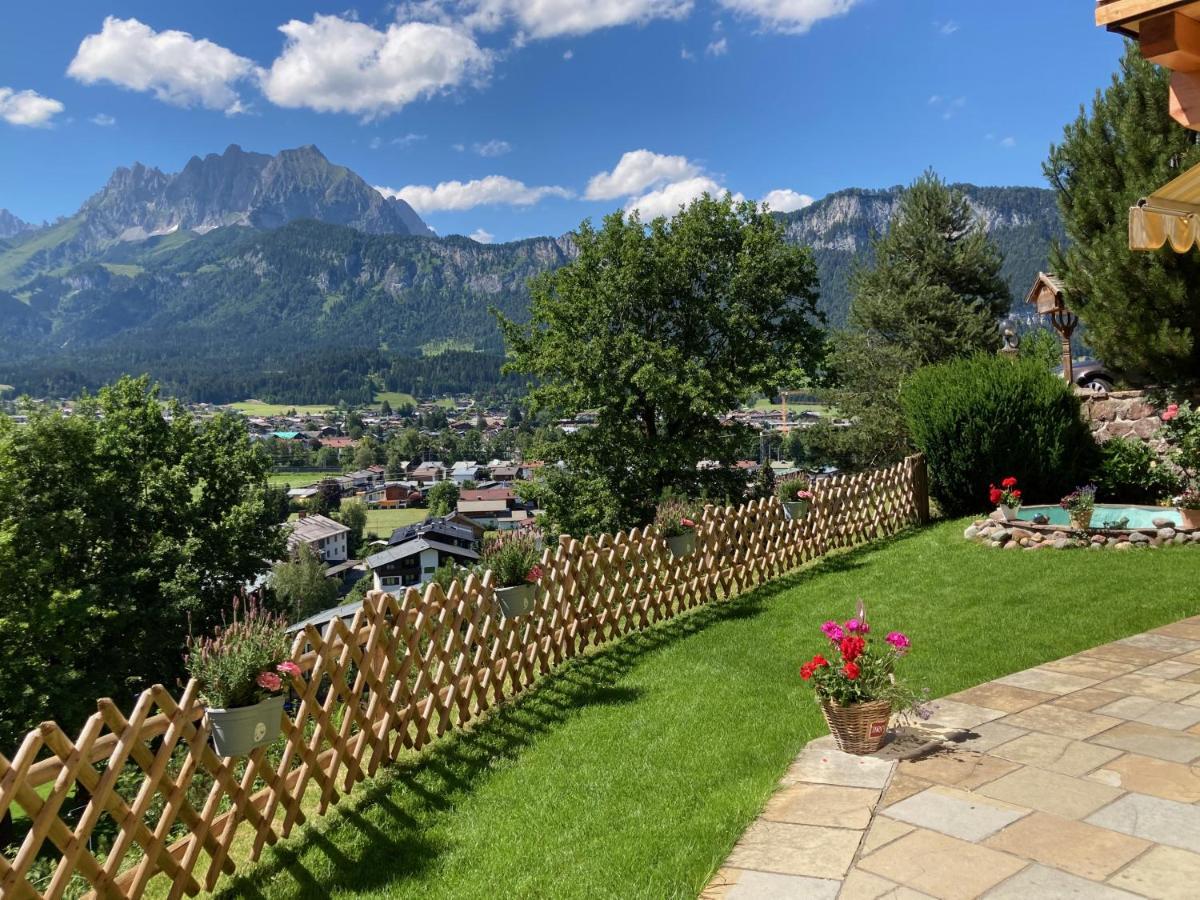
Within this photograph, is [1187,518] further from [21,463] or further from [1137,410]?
[21,463]

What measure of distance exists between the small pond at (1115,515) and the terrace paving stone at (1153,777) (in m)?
7.74

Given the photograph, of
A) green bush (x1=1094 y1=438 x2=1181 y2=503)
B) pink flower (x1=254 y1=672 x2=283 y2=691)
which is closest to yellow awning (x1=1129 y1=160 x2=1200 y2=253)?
pink flower (x1=254 y1=672 x2=283 y2=691)

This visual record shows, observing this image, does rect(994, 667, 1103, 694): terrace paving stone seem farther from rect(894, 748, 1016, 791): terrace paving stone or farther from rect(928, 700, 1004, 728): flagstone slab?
rect(894, 748, 1016, 791): terrace paving stone

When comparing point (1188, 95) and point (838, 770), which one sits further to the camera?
point (838, 770)

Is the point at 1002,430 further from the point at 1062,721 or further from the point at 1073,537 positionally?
the point at 1062,721

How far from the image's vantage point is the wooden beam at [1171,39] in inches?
150

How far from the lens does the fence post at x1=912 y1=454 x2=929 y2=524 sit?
45.1 ft

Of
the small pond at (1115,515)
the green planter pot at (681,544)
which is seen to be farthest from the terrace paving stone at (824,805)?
the small pond at (1115,515)

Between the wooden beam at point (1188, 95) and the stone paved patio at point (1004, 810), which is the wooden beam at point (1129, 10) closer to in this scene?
the wooden beam at point (1188, 95)

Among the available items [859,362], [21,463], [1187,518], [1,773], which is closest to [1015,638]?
[1187,518]

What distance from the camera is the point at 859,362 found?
25.7 meters

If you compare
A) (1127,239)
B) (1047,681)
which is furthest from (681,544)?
(1127,239)

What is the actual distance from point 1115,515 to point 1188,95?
363 inches

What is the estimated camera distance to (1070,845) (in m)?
3.15
